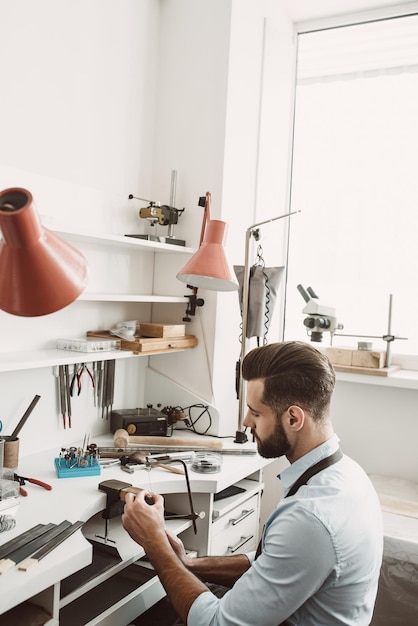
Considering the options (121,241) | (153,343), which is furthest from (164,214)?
(153,343)

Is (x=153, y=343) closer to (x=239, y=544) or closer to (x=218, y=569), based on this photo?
(x=239, y=544)

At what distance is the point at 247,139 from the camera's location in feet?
9.91

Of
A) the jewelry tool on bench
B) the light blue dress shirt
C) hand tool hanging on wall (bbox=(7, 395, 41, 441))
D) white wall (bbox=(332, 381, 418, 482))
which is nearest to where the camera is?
the light blue dress shirt

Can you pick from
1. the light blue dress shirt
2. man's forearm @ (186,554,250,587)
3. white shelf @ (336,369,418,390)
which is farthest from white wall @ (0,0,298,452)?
the light blue dress shirt

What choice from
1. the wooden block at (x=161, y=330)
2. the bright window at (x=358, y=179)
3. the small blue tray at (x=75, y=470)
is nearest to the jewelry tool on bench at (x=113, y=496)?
the small blue tray at (x=75, y=470)

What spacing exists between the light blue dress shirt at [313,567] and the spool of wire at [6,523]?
587mm

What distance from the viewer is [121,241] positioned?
98.3 inches

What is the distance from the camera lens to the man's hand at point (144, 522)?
162 centimetres

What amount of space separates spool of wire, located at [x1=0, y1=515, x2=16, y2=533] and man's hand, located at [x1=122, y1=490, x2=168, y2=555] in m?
0.31

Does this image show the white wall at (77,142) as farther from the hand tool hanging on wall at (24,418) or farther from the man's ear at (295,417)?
the man's ear at (295,417)

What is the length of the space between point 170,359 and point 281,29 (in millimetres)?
1990

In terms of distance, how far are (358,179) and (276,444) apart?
228cm

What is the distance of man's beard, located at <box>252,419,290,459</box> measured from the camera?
1493mm

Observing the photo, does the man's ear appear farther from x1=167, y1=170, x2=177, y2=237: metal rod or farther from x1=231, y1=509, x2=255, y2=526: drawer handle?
x1=167, y1=170, x2=177, y2=237: metal rod
